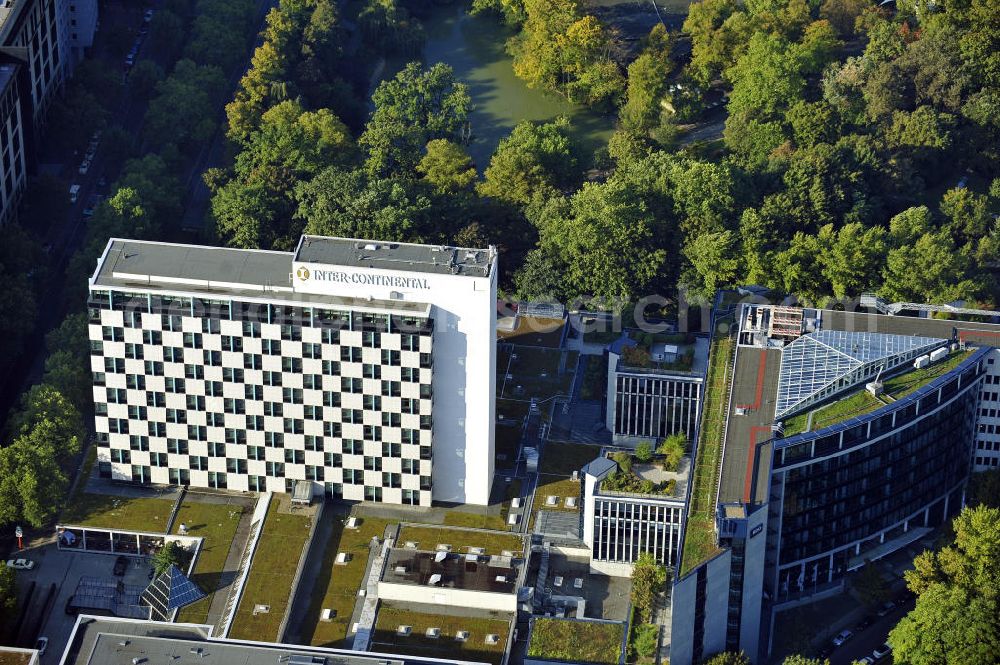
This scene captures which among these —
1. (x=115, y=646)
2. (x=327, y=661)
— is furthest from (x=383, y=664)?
(x=115, y=646)

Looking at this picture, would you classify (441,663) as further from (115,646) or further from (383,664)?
(115,646)

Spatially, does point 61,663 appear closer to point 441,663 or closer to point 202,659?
point 202,659

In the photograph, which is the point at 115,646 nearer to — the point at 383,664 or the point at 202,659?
the point at 202,659

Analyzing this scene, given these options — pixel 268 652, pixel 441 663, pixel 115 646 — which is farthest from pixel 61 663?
pixel 441 663

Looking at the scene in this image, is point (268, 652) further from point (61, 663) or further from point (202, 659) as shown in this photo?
point (61, 663)

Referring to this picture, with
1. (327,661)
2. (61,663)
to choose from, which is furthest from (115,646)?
(327,661)
